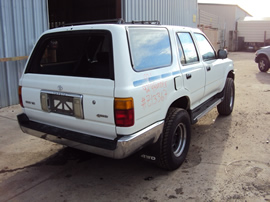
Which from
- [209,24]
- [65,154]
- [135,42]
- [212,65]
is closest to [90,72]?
[135,42]

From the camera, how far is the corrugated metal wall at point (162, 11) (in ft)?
31.3

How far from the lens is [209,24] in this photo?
80.6 feet

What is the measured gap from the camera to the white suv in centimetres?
283

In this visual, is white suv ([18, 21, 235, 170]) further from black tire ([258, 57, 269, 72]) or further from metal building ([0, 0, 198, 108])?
black tire ([258, 57, 269, 72])

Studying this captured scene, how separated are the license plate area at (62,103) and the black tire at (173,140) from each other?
1062 millimetres

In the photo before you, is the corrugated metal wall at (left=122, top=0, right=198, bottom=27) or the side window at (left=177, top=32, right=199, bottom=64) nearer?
the side window at (left=177, top=32, right=199, bottom=64)

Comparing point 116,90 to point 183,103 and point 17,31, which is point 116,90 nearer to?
point 183,103

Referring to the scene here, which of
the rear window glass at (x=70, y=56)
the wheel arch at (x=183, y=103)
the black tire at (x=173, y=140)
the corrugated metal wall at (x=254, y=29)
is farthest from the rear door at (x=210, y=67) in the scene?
the corrugated metal wall at (x=254, y=29)

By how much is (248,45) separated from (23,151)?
31744 millimetres

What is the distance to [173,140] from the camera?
11.9ft

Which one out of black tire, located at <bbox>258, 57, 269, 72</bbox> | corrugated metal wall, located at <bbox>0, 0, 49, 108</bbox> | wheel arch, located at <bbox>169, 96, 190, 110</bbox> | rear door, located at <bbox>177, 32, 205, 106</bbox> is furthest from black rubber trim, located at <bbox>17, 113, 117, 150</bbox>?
black tire, located at <bbox>258, 57, 269, 72</bbox>

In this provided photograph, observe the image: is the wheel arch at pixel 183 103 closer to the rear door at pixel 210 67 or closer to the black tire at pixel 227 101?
the rear door at pixel 210 67

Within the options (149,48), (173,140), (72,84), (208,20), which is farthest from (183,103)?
(208,20)

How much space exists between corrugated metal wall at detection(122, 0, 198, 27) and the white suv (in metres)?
5.66
